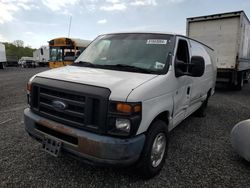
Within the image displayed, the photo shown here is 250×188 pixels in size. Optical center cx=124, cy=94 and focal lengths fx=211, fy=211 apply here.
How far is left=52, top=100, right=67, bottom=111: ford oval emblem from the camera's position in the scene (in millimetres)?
2615

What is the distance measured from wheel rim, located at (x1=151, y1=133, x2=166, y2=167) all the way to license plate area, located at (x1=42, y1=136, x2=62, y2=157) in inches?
48.5

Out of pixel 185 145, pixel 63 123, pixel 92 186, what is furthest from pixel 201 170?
pixel 63 123

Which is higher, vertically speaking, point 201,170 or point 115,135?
point 115,135

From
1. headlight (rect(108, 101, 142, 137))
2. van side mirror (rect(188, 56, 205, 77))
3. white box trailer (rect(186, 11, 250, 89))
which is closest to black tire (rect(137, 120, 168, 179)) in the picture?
headlight (rect(108, 101, 142, 137))

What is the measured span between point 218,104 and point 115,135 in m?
6.59

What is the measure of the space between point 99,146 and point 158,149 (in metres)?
1.05

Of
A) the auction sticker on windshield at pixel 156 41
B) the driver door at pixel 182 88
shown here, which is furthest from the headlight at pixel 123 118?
the auction sticker on windshield at pixel 156 41

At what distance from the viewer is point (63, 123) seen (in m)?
2.67

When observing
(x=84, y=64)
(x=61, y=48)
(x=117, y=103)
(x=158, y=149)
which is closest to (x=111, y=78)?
(x=117, y=103)

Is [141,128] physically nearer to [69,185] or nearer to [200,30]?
[69,185]

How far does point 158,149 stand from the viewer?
9.95ft

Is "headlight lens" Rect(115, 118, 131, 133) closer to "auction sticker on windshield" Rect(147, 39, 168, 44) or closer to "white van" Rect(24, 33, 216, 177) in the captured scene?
"white van" Rect(24, 33, 216, 177)

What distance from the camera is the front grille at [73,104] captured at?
7.84 feet

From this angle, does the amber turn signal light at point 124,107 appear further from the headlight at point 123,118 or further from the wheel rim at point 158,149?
the wheel rim at point 158,149
